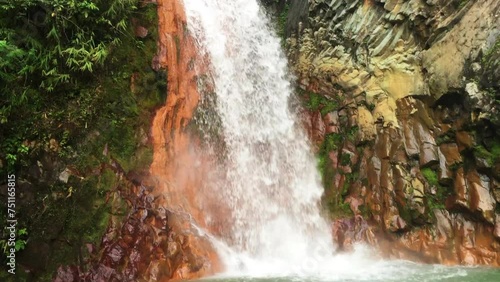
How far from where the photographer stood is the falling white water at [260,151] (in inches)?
393

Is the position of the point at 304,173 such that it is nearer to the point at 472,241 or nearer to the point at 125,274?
the point at 472,241

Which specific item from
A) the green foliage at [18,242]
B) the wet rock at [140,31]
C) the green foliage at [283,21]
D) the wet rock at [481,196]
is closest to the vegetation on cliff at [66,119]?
the green foliage at [18,242]

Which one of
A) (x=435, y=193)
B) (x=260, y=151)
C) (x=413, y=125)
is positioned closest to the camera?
(x=435, y=193)

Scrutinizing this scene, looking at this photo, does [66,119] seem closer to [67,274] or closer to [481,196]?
[67,274]

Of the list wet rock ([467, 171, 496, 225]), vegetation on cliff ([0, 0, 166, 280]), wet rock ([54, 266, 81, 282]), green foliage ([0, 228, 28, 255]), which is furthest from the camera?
wet rock ([467, 171, 496, 225])

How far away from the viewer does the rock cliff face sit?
369 inches

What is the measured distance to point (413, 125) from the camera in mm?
10641

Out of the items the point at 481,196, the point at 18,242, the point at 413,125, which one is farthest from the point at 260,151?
the point at 18,242

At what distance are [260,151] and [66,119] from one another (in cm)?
546

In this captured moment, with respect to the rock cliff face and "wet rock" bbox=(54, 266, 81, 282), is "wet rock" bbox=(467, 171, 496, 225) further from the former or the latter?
"wet rock" bbox=(54, 266, 81, 282)

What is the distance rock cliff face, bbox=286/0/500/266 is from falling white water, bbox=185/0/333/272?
714 mm

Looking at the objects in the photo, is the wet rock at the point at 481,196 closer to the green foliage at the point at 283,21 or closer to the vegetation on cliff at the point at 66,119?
the vegetation on cliff at the point at 66,119

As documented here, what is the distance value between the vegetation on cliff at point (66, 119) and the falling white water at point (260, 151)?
2.87 meters

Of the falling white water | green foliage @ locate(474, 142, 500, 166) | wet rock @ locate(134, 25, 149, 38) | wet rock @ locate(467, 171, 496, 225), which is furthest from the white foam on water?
green foliage @ locate(474, 142, 500, 166)
